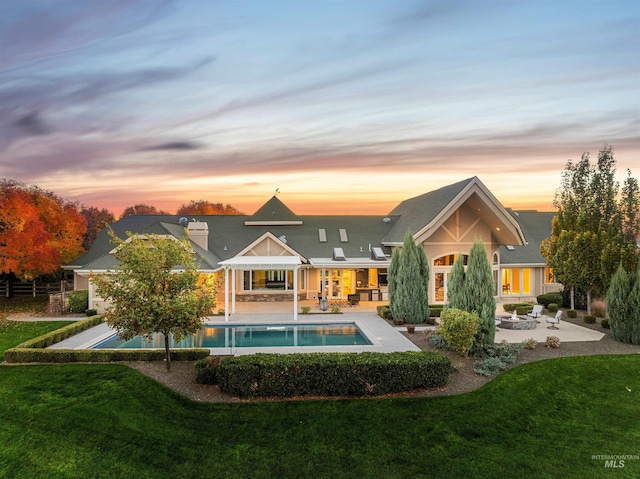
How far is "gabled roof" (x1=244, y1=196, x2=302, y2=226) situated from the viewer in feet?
98.8

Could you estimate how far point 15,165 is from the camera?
23.7 metres

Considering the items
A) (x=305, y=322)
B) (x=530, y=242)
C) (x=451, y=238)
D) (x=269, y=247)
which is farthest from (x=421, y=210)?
(x=305, y=322)

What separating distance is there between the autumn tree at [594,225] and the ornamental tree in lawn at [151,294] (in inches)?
726

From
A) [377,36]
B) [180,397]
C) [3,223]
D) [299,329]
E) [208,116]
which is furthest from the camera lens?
[3,223]

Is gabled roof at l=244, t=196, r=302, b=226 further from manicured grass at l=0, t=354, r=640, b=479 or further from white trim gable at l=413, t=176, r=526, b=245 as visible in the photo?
manicured grass at l=0, t=354, r=640, b=479

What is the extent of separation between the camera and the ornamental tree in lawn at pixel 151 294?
1023 cm

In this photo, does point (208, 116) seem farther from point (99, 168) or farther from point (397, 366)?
point (397, 366)

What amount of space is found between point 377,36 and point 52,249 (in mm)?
21571

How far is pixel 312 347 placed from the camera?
14.2 meters

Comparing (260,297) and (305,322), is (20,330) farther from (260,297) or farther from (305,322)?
(305,322)

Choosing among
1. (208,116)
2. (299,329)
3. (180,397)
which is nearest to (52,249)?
(208,116)

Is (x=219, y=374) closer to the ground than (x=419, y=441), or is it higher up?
higher up

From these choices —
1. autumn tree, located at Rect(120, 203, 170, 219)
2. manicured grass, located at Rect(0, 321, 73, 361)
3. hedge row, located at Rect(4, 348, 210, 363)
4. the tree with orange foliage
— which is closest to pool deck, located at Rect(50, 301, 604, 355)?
hedge row, located at Rect(4, 348, 210, 363)

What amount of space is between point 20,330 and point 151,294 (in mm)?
11501
